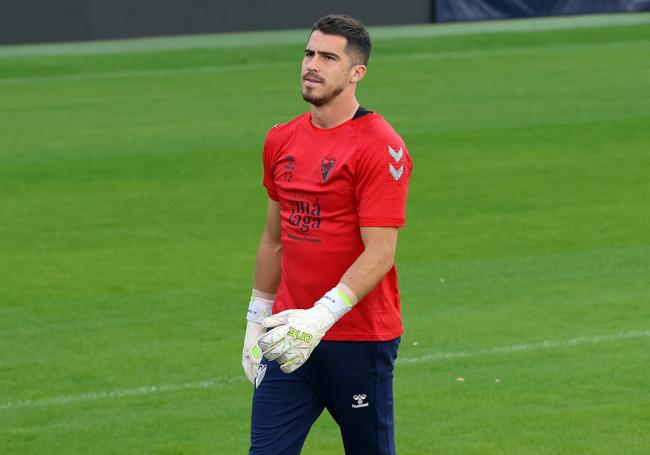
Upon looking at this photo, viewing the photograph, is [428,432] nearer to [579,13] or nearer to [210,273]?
[210,273]

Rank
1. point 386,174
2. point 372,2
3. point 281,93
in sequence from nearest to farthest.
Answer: point 386,174 < point 281,93 < point 372,2

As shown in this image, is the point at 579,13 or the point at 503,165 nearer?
the point at 503,165

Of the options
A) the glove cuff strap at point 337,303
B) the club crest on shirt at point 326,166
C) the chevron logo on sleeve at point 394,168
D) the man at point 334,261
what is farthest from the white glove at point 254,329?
the chevron logo on sleeve at point 394,168

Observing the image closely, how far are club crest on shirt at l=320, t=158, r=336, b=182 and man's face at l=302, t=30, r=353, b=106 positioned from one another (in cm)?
22

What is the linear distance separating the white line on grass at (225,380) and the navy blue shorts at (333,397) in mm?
3256

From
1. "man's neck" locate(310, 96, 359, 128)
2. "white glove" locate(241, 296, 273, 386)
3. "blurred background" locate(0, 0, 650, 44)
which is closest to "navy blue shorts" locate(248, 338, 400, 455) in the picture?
"white glove" locate(241, 296, 273, 386)

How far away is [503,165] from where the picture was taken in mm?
16938

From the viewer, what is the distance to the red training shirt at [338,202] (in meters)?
5.36

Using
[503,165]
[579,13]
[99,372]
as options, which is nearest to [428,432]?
[99,372]

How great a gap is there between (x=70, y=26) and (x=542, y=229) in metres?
19.0

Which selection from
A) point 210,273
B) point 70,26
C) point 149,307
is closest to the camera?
point 149,307

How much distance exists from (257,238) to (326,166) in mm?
8019

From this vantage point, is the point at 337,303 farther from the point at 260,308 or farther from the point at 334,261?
the point at 260,308

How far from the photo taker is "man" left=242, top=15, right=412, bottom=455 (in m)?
5.33
